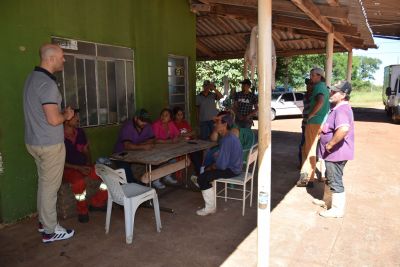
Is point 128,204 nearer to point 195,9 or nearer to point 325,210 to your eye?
point 325,210

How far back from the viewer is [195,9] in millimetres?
7828

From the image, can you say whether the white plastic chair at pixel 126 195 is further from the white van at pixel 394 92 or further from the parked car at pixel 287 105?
the parked car at pixel 287 105

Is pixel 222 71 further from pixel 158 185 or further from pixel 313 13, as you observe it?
pixel 158 185

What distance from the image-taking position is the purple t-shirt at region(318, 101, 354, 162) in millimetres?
4074

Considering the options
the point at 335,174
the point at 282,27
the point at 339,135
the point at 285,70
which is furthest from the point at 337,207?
the point at 285,70

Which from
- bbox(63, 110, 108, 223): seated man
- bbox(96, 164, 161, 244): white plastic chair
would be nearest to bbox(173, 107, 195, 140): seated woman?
bbox(63, 110, 108, 223): seated man

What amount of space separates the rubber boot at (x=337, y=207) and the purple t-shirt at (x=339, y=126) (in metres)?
0.47

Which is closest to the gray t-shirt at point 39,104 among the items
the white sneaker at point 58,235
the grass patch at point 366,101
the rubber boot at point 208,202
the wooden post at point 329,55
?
the white sneaker at point 58,235

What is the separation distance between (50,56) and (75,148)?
4.32 ft

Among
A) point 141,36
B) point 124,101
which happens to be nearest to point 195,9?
point 141,36

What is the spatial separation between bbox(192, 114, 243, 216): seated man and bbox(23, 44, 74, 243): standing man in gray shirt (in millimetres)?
1741

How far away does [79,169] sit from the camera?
167 inches

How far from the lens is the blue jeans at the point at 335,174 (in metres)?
4.27

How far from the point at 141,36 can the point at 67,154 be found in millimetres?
2874
